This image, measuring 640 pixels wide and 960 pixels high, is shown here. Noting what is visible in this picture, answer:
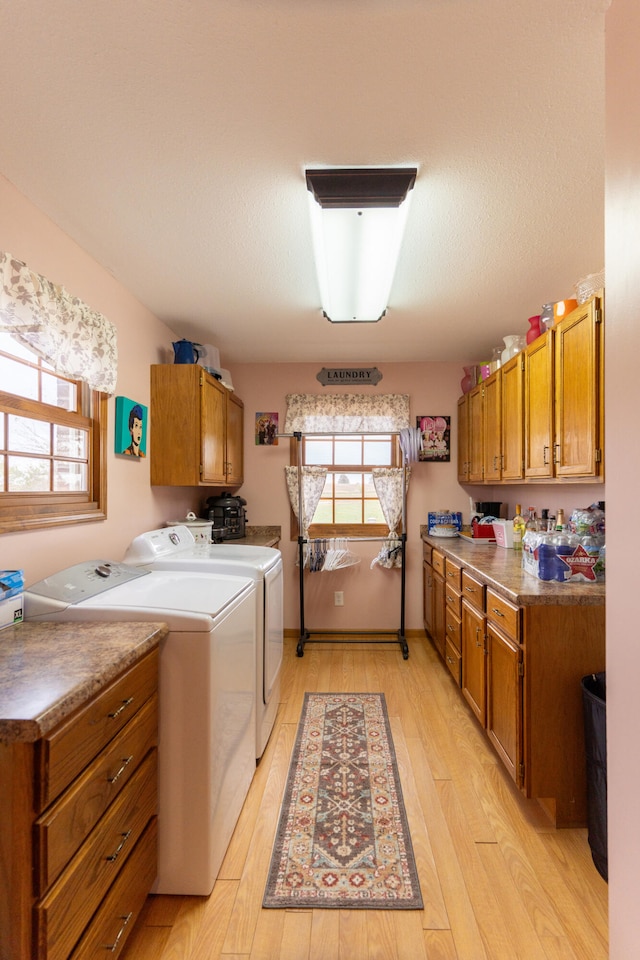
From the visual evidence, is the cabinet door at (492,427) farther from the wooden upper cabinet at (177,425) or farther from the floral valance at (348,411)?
the wooden upper cabinet at (177,425)

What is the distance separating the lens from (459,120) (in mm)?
1364

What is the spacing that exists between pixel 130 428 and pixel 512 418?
2250 mm

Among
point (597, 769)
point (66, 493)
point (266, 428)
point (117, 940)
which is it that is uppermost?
point (266, 428)

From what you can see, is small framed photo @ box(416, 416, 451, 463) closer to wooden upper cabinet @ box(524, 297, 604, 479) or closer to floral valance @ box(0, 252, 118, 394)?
wooden upper cabinet @ box(524, 297, 604, 479)

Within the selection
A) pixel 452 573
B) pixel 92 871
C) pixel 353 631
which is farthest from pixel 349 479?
pixel 92 871

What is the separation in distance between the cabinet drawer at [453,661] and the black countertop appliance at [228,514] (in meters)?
1.78

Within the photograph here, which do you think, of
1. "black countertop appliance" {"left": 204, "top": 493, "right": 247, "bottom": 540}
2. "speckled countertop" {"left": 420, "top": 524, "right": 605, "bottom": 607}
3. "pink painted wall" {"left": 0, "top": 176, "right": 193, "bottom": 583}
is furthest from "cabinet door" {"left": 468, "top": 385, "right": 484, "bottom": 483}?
"pink painted wall" {"left": 0, "top": 176, "right": 193, "bottom": 583}

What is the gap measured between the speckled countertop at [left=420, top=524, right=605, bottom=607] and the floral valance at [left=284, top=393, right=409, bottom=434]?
1.32 metres

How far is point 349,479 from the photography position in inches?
162

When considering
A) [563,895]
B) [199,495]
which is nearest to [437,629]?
[563,895]

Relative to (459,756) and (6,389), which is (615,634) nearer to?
(459,756)

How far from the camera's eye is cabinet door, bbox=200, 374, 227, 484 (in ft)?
9.65

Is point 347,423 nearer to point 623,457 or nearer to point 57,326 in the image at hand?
point 57,326

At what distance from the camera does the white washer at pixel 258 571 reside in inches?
88.2
